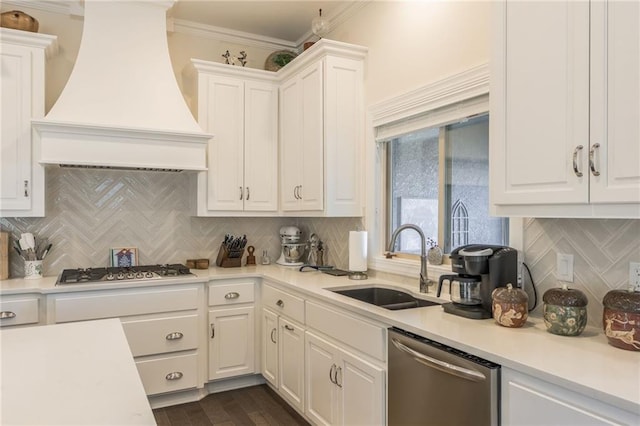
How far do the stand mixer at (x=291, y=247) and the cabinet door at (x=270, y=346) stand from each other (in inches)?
23.5

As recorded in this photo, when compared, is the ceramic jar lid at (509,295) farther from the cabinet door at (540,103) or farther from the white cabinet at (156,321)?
the white cabinet at (156,321)

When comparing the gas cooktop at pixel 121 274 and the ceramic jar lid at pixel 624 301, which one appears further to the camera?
the gas cooktop at pixel 121 274

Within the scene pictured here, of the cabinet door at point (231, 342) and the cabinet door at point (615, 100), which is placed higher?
the cabinet door at point (615, 100)

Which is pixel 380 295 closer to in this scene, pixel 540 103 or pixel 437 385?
pixel 437 385

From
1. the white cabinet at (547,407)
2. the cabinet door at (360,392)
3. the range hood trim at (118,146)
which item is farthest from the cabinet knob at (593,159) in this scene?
the range hood trim at (118,146)

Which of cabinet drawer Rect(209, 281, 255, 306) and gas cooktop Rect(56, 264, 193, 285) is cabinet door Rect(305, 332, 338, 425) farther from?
gas cooktop Rect(56, 264, 193, 285)

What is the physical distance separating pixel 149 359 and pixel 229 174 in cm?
153

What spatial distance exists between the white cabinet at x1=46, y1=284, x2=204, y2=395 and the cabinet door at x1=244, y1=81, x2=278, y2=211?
3.11ft

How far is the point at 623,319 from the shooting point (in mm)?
1464

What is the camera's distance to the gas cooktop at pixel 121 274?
2.99 metres

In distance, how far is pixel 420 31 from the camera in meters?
2.71

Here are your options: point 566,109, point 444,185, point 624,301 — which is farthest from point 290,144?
point 624,301

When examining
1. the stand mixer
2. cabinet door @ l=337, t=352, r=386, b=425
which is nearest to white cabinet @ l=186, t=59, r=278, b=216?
the stand mixer

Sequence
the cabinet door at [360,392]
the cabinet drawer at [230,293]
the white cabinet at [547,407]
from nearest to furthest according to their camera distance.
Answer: the white cabinet at [547,407], the cabinet door at [360,392], the cabinet drawer at [230,293]
